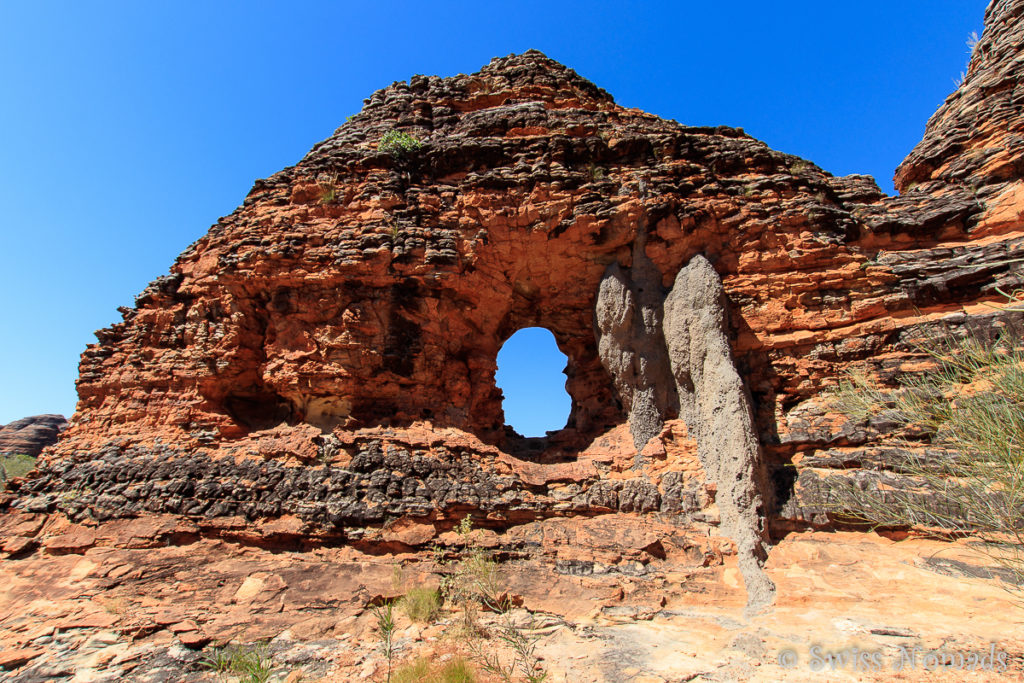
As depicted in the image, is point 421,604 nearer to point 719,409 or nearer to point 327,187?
point 719,409

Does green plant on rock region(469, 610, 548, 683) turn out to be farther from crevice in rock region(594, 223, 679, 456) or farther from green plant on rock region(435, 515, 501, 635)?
crevice in rock region(594, 223, 679, 456)

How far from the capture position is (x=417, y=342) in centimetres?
943

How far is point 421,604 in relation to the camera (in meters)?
6.09

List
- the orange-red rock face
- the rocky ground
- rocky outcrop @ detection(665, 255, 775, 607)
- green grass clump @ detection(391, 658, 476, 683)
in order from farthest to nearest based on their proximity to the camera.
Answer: the orange-red rock face < rocky outcrop @ detection(665, 255, 775, 607) < the rocky ground < green grass clump @ detection(391, 658, 476, 683)

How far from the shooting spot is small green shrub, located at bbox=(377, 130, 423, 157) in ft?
35.3

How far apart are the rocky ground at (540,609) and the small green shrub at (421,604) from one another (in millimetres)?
139

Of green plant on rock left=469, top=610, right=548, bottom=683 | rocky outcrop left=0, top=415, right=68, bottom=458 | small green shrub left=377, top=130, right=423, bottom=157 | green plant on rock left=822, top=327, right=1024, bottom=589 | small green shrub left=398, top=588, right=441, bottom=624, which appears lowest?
green plant on rock left=469, top=610, right=548, bottom=683

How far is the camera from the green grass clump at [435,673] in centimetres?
441

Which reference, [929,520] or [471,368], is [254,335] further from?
[929,520]

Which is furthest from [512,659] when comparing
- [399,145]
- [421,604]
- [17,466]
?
[17,466]

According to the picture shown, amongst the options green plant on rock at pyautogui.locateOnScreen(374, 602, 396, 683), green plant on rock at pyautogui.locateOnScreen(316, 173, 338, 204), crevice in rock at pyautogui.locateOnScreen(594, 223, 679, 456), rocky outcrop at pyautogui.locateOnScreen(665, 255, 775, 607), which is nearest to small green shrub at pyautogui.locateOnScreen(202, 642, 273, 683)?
green plant on rock at pyautogui.locateOnScreen(374, 602, 396, 683)

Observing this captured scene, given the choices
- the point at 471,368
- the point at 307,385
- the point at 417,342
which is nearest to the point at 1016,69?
the point at 471,368

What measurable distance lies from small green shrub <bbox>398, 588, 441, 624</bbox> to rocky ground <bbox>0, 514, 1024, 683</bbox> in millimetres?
139

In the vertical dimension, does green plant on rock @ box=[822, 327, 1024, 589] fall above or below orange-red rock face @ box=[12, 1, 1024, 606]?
below
